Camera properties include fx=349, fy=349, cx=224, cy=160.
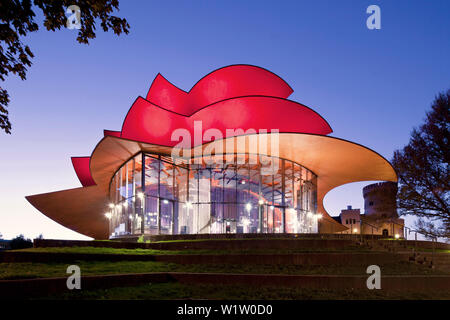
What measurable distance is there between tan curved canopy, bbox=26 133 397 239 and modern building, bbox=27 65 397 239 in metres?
0.10

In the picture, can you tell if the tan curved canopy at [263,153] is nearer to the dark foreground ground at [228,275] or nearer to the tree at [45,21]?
the dark foreground ground at [228,275]

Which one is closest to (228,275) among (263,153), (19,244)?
(263,153)

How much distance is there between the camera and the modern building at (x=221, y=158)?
2327cm

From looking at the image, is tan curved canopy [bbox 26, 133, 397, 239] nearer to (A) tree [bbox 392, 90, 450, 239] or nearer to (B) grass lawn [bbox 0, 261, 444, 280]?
(A) tree [bbox 392, 90, 450, 239]

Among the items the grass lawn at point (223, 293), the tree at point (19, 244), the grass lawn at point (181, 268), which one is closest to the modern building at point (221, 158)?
the grass lawn at point (181, 268)

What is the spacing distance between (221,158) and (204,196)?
3.07 meters

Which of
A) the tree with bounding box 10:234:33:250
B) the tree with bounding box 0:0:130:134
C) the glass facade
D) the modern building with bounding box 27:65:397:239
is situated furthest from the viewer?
the tree with bounding box 10:234:33:250

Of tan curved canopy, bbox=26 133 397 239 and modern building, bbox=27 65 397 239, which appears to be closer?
tan curved canopy, bbox=26 133 397 239

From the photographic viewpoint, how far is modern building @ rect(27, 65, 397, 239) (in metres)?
23.3

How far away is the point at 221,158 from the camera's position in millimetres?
25953

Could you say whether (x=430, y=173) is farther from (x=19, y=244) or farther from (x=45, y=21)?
(x=19, y=244)

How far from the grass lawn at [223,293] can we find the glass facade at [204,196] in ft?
51.4

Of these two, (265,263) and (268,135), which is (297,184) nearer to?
(268,135)

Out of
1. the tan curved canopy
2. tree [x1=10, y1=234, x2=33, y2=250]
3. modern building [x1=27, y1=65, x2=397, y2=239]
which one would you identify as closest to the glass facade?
modern building [x1=27, y1=65, x2=397, y2=239]
